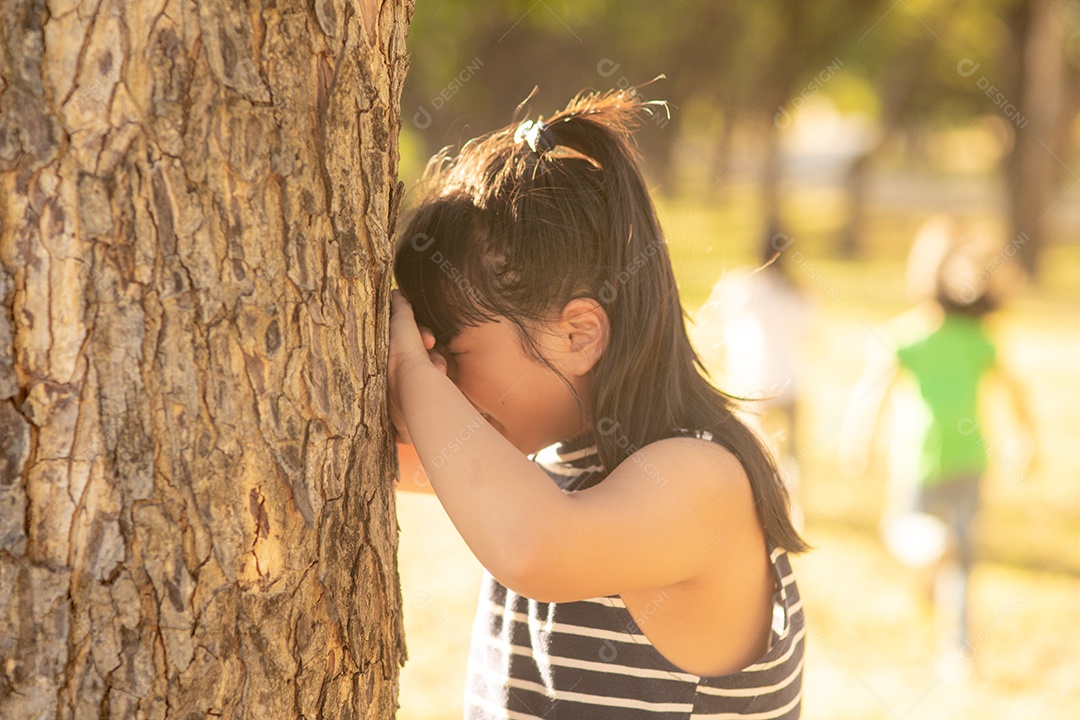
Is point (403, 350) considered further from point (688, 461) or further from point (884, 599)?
point (884, 599)

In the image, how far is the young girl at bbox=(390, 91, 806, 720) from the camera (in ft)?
5.33

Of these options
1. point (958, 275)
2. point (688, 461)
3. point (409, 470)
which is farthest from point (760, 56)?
point (688, 461)

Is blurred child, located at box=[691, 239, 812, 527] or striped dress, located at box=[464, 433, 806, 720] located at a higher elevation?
blurred child, located at box=[691, 239, 812, 527]

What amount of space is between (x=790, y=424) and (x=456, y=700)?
3086 millimetres

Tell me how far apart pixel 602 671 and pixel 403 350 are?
0.59 m

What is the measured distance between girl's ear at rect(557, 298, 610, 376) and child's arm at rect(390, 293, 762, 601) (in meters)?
0.21

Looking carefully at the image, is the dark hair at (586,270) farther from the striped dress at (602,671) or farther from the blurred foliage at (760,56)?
the blurred foliage at (760,56)

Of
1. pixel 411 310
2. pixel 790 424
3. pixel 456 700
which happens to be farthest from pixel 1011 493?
pixel 411 310

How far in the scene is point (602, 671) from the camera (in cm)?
169

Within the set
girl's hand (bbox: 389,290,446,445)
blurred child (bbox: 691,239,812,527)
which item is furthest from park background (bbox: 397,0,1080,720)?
girl's hand (bbox: 389,290,446,445)

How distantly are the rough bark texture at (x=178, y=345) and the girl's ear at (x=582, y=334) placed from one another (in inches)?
15.6

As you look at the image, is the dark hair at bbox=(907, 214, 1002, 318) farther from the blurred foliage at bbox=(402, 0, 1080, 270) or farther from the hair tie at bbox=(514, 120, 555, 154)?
the blurred foliage at bbox=(402, 0, 1080, 270)

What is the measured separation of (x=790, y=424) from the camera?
22.0ft

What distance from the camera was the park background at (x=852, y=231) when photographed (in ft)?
15.6
